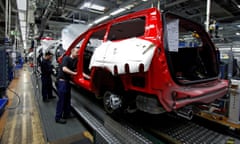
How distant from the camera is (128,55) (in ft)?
4.75

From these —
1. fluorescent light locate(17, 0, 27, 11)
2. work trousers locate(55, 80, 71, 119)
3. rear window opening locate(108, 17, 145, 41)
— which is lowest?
work trousers locate(55, 80, 71, 119)

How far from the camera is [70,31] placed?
156 inches

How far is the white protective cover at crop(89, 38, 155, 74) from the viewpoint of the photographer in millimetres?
1338

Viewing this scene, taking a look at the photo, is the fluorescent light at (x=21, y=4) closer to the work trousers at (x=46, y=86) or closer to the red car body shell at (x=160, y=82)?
the work trousers at (x=46, y=86)

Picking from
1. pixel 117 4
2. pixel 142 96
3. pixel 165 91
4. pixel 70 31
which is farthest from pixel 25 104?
pixel 117 4

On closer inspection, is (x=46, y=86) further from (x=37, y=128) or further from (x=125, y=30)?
(x=125, y=30)

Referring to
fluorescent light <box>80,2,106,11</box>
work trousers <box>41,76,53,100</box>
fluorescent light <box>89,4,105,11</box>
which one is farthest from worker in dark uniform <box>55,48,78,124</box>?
fluorescent light <box>89,4,105,11</box>

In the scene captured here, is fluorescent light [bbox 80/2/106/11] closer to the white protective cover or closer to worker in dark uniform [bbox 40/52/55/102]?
worker in dark uniform [bbox 40/52/55/102]

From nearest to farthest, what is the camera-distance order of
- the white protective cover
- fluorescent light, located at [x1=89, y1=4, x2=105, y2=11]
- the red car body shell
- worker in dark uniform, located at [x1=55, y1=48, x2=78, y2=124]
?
the white protective cover
the red car body shell
worker in dark uniform, located at [x1=55, y1=48, x2=78, y2=124]
fluorescent light, located at [x1=89, y1=4, x2=105, y2=11]

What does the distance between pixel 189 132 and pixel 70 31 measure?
12.0 feet

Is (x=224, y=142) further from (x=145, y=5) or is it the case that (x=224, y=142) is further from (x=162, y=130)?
(x=145, y=5)

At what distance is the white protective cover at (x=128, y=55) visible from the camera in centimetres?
134

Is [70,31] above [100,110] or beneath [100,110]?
above

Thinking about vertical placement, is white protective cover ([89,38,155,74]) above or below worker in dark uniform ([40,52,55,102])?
above
